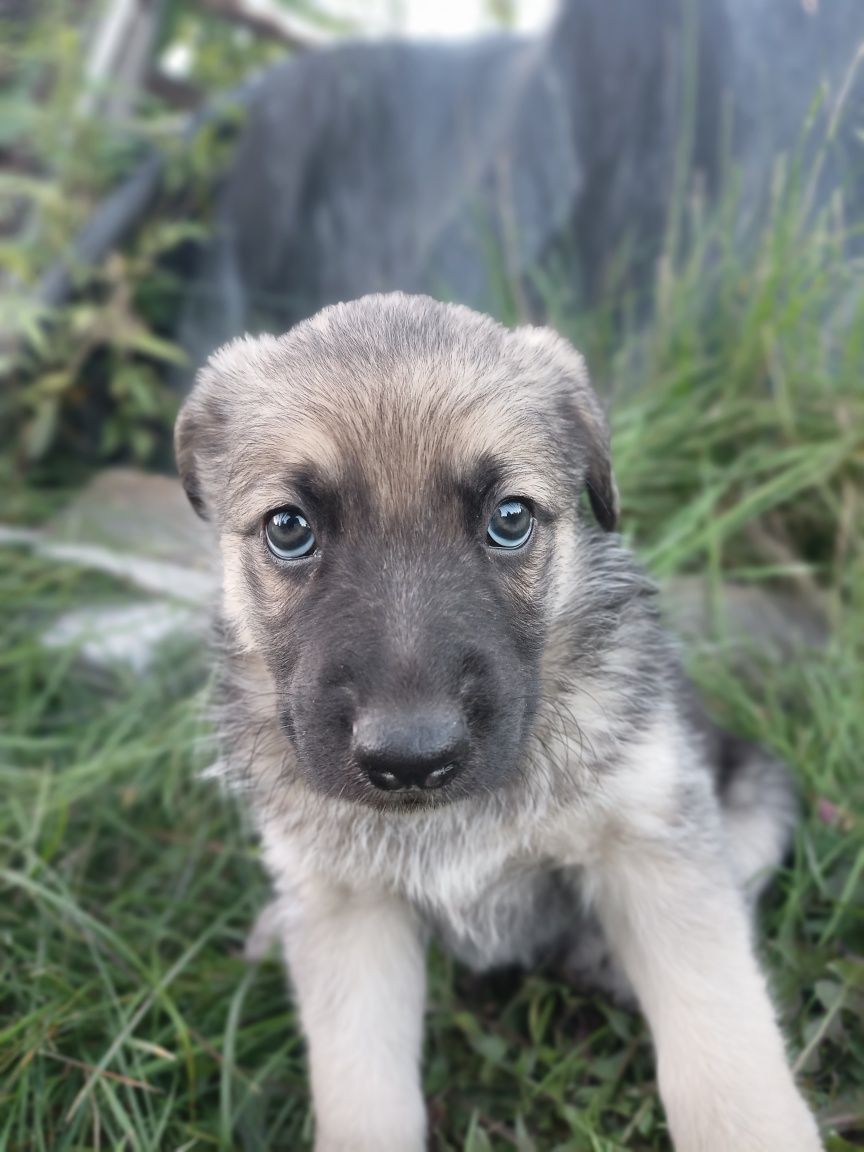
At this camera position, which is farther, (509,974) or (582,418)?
(509,974)

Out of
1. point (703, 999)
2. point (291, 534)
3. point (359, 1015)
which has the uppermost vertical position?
point (291, 534)

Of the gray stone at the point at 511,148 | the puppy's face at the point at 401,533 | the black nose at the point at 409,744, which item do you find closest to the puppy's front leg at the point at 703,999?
the puppy's face at the point at 401,533

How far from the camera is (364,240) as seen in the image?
5465 mm

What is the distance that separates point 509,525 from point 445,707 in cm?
44

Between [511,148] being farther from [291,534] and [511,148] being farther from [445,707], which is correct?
[445,707]

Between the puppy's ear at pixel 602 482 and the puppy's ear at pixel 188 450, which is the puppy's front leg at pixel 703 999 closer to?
the puppy's ear at pixel 602 482

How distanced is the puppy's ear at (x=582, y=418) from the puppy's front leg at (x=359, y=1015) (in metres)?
1.01

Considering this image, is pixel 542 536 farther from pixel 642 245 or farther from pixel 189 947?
pixel 642 245

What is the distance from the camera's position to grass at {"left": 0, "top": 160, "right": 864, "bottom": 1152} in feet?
7.37

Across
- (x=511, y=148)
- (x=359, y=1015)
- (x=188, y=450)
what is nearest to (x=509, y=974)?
(x=359, y=1015)

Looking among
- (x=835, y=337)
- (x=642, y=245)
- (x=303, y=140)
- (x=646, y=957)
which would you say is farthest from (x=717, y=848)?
(x=303, y=140)

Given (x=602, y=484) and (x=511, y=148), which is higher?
(x=511, y=148)

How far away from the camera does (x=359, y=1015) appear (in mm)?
2098

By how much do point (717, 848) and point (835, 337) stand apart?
7.38ft
